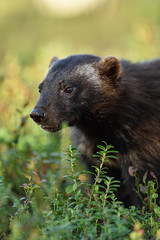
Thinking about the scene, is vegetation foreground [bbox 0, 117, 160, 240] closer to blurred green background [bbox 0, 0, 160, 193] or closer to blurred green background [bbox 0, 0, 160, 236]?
blurred green background [bbox 0, 0, 160, 236]

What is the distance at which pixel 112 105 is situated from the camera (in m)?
4.38

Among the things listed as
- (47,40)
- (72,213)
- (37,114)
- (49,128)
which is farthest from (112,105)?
(47,40)

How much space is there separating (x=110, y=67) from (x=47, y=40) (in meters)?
11.1

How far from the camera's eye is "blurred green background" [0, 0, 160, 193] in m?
5.93

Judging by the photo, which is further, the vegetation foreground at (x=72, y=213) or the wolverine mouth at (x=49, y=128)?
the wolverine mouth at (x=49, y=128)

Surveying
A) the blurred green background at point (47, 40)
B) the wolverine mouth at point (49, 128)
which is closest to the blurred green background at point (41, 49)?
the blurred green background at point (47, 40)

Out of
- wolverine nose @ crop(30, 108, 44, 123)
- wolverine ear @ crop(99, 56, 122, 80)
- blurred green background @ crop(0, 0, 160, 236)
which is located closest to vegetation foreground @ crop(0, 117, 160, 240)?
blurred green background @ crop(0, 0, 160, 236)

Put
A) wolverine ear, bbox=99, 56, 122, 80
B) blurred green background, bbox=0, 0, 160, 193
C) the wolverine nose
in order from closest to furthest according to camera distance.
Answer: the wolverine nose → wolverine ear, bbox=99, 56, 122, 80 → blurred green background, bbox=0, 0, 160, 193

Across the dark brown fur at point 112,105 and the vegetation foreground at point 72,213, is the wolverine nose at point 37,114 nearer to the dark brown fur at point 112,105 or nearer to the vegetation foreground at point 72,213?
the dark brown fur at point 112,105

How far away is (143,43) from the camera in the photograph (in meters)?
9.09

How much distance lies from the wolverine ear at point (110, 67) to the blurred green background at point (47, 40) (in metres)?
1.10

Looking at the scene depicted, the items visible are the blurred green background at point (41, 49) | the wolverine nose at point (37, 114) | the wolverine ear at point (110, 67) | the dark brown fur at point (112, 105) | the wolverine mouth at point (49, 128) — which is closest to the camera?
the wolverine nose at point (37, 114)

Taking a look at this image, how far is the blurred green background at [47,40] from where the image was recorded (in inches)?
233

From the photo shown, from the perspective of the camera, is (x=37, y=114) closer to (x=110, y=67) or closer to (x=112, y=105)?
(x=112, y=105)
